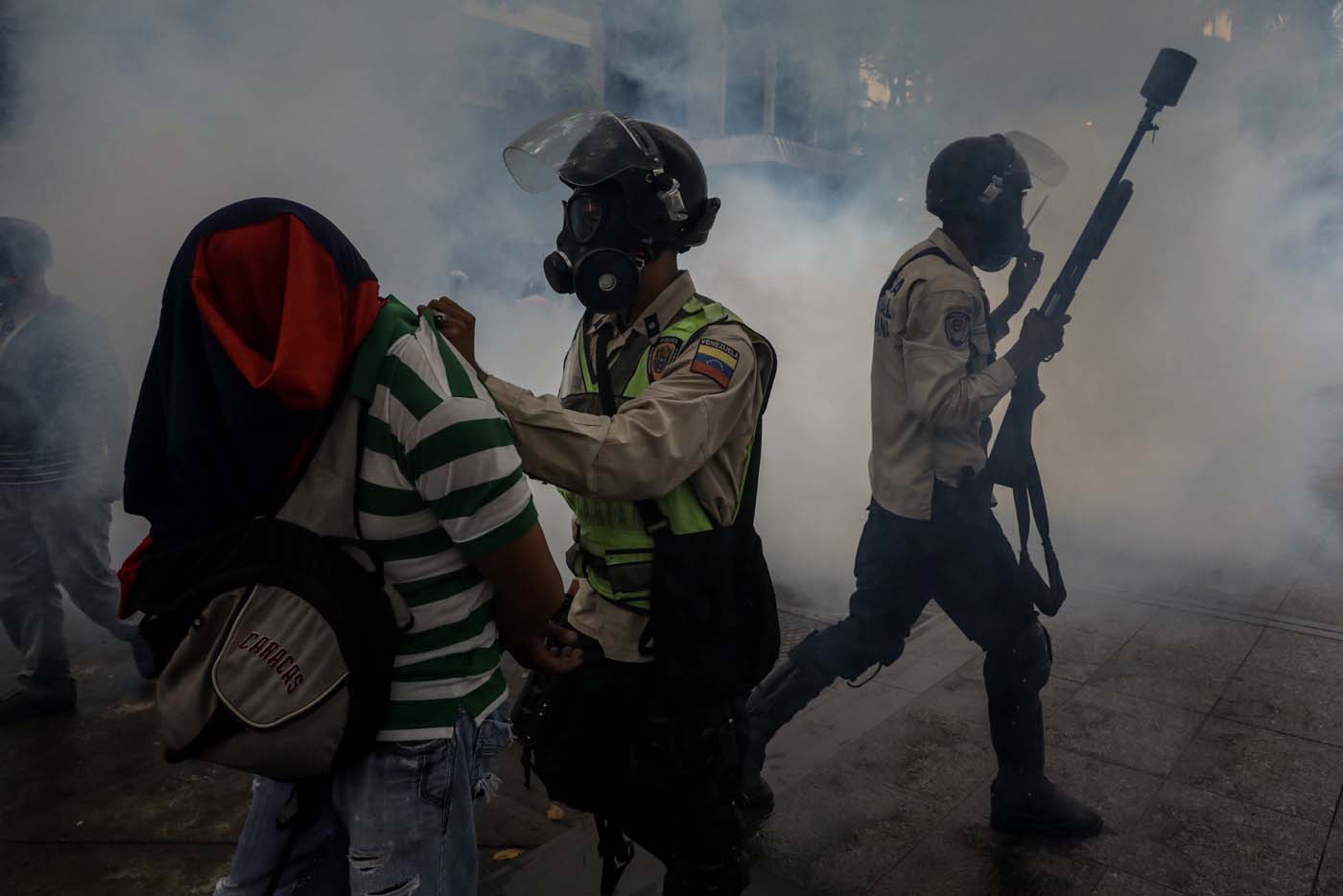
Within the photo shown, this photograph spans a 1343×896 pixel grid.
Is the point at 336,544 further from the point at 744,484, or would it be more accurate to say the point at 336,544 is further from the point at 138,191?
the point at 138,191

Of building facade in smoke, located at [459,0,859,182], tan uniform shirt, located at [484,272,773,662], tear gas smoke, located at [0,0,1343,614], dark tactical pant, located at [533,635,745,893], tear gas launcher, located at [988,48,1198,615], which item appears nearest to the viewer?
tan uniform shirt, located at [484,272,773,662]

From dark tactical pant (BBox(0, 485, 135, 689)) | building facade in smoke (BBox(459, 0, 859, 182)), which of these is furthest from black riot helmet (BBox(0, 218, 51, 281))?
building facade in smoke (BBox(459, 0, 859, 182))

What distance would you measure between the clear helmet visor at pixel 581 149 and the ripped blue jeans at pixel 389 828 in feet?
3.59

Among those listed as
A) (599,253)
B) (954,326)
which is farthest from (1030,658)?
(599,253)

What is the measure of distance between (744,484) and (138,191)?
5.23 meters

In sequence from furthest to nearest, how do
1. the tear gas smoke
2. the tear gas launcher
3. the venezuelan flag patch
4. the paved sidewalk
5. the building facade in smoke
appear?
the building facade in smoke
the tear gas smoke
the tear gas launcher
the paved sidewalk
the venezuelan flag patch

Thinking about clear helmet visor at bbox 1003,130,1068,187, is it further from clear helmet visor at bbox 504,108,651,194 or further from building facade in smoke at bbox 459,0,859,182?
building facade in smoke at bbox 459,0,859,182

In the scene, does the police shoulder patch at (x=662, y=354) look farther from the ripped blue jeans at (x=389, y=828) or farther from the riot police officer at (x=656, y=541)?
the ripped blue jeans at (x=389, y=828)

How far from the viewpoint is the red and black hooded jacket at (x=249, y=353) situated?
125 centimetres

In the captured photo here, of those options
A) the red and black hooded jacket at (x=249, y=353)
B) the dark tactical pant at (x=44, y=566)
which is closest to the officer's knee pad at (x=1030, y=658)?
the red and black hooded jacket at (x=249, y=353)

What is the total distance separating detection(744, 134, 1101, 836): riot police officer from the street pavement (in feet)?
0.72

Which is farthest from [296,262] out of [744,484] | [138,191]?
[138,191]

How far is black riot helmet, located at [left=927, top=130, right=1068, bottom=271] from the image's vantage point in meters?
2.90

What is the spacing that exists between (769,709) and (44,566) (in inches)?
120
